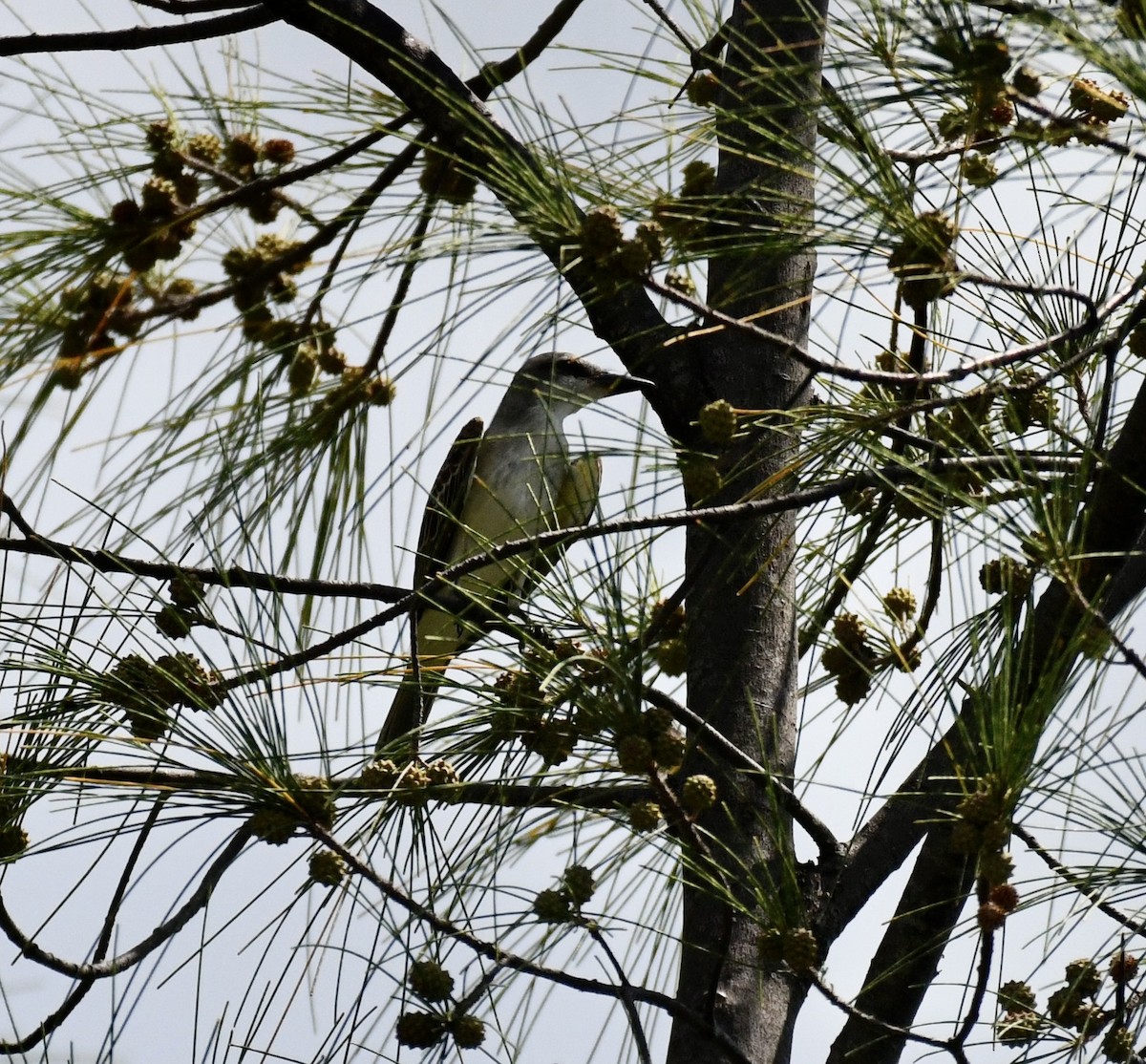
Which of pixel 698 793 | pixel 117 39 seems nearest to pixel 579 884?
pixel 698 793

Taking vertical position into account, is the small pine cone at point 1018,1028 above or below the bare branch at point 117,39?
below

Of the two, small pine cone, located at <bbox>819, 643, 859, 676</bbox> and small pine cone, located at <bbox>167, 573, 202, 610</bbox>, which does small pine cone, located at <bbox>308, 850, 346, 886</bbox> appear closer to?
small pine cone, located at <bbox>167, 573, 202, 610</bbox>

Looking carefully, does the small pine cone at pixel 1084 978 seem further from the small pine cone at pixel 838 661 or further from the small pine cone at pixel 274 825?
the small pine cone at pixel 274 825

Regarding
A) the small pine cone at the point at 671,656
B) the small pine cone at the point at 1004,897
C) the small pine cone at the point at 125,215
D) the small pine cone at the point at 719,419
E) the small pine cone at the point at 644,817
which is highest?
the small pine cone at the point at 125,215

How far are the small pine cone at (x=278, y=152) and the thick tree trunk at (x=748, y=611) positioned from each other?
0.68 m

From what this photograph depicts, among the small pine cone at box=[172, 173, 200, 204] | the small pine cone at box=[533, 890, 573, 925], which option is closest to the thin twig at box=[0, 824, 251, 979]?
the small pine cone at box=[533, 890, 573, 925]

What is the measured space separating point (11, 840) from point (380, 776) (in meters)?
0.56

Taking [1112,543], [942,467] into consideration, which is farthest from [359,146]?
[1112,543]

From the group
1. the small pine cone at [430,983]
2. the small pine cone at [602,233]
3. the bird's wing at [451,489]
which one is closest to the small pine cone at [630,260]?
Result: the small pine cone at [602,233]

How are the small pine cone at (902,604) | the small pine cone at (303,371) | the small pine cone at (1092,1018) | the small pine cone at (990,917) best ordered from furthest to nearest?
1. the small pine cone at (902,604)
2. the small pine cone at (303,371)
3. the small pine cone at (1092,1018)
4. the small pine cone at (990,917)

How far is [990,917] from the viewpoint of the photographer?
1.83m

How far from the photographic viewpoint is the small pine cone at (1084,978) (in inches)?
83.2

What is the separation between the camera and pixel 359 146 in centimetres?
260

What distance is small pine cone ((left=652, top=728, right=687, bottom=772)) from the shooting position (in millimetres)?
2002
